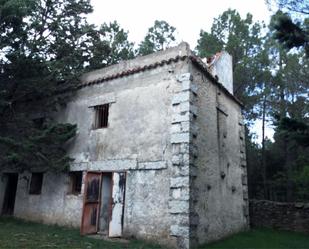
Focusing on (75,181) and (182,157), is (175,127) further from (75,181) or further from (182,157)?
(75,181)

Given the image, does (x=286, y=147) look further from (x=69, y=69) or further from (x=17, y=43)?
(x=17, y=43)

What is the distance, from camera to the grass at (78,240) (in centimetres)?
761

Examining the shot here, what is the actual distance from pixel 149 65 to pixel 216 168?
409 centimetres

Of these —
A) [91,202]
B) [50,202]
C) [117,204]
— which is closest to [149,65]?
[117,204]

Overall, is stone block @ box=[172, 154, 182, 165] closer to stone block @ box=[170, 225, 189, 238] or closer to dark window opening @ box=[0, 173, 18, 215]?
stone block @ box=[170, 225, 189, 238]

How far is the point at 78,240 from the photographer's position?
834 centimetres

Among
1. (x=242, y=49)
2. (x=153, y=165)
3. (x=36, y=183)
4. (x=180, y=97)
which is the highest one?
(x=242, y=49)

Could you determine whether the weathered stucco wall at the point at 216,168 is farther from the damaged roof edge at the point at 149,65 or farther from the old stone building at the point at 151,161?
the damaged roof edge at the point at 149,65

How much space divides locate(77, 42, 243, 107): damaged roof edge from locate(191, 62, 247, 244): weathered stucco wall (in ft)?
0.86

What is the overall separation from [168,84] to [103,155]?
326 cm

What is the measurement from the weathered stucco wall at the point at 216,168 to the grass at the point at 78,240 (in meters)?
0.57

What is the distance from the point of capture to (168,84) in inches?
378

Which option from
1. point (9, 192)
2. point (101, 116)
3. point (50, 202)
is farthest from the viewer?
point (9, 192)

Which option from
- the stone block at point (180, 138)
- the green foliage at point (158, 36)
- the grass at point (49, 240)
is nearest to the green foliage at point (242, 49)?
the green foliage at point (158, 36)
